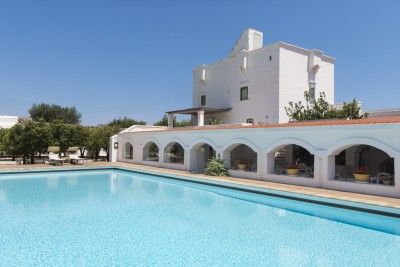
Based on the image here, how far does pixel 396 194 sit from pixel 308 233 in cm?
551

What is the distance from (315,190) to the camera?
13.3m

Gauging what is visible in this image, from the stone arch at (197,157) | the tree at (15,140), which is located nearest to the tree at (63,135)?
the tree at (15,140)

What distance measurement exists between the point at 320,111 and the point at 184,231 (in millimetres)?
18784

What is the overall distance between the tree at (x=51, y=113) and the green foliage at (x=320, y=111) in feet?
161

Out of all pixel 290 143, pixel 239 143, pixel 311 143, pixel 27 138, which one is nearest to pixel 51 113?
pixel 27 138

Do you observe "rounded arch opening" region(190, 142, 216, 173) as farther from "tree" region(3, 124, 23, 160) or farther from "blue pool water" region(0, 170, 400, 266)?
"tree" region(3, 124, 23, 160)

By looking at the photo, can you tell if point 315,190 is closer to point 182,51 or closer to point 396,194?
point 396,194

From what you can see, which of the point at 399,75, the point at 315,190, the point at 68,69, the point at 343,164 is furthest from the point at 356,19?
the point at 68,69

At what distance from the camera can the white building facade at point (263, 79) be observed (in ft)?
81.6

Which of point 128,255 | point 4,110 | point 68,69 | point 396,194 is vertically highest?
point 68,69

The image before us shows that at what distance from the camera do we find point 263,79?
25.9 meters

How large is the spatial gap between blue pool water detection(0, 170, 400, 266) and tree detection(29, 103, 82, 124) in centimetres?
5143

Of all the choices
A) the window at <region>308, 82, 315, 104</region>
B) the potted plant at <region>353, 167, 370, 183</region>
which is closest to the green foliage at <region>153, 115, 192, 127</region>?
the window at <region>308, 82, 315, 104</region>

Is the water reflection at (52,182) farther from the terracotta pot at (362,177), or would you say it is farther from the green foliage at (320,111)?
the green foliage at (320,111)
